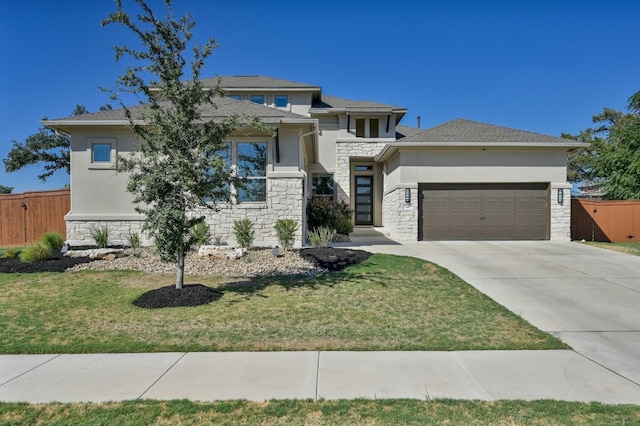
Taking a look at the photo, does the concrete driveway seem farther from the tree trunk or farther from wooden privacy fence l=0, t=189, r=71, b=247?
wooden privacy fence l=0, t=189, r=71, b=247

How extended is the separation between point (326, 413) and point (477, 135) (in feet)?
46.7

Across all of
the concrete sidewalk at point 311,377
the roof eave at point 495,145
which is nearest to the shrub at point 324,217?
the roof eave at point 495,145

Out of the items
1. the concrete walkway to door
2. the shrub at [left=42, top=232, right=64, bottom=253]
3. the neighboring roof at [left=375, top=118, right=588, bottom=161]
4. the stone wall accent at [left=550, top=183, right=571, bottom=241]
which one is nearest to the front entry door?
the neighboring roof at [left=375, top=118, right=588, bottom=161]

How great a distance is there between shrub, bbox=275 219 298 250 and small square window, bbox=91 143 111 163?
19.6 ft

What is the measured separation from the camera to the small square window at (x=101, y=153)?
37.3ft

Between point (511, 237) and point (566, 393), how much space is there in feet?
39.4

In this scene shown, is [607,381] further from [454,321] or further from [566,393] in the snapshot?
[454,321]

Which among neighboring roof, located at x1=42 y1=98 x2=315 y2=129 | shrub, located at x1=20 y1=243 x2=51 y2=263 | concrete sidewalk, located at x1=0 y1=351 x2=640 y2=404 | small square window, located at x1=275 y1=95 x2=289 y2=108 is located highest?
small square window, located at x1=275 y1=95 x2=289 y2=108

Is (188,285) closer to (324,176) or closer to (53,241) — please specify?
(53,241)

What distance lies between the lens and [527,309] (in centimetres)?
580

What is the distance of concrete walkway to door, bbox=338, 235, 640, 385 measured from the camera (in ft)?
14.9

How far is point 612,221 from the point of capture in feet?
49.0

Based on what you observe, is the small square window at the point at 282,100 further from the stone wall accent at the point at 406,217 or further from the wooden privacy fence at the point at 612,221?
the wooden privacy fence at the point at 612,221

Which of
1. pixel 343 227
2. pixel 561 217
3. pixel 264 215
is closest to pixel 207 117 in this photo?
pixel 264 215
